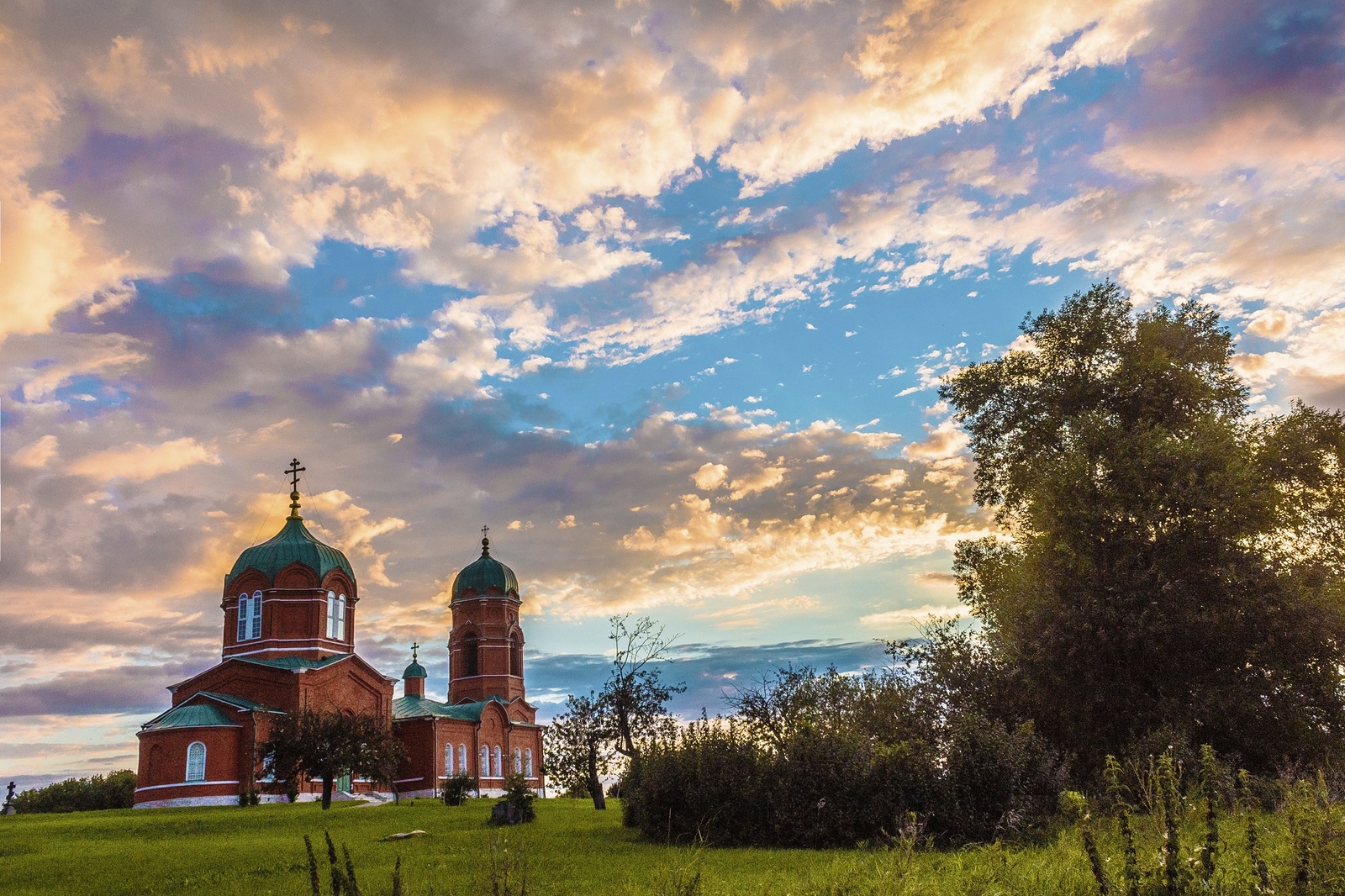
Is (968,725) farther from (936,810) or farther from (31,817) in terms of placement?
(31,817)

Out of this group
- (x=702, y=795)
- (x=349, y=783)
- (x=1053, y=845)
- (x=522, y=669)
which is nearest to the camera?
(x=1053, y=845)

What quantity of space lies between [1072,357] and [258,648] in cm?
3723

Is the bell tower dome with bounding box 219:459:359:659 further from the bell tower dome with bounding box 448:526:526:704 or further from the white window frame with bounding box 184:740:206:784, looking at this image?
the bell tower dome with bounding box 448:526:526:704

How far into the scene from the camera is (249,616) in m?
44.3

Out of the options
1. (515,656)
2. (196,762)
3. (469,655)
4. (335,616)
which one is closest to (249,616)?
(335,616)

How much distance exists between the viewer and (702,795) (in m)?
19.3

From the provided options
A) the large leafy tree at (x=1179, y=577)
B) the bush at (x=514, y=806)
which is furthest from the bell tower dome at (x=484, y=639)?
the large leafy tree at (x=1179, y=577)

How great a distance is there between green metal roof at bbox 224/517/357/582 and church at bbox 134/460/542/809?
0.21ft

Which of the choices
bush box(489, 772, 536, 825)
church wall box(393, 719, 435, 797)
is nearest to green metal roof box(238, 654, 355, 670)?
Answer: church wall box(393, 719, 435, 797)

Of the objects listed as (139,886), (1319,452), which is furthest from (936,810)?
(1319,452)

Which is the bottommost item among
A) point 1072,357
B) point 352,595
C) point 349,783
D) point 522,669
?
point 349,783

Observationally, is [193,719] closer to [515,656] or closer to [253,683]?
[253,683]

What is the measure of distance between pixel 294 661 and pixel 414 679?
16.2 m

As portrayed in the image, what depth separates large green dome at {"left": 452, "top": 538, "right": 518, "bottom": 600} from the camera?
188 feet
